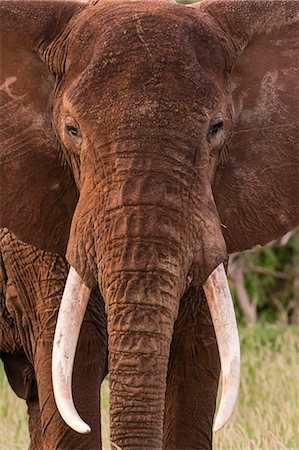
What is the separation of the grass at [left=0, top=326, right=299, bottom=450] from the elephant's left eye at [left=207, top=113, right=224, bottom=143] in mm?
1753

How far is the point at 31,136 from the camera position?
6.39 metres

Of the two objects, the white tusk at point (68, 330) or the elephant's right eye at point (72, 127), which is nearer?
the white tusk at point (68, 330)

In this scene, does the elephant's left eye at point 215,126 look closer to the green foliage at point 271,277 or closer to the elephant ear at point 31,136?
the elephant ear at point 31,136

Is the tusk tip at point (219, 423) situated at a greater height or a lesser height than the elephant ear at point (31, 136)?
lesser

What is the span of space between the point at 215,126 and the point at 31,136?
0.78m

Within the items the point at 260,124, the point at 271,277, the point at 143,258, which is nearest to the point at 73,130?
the point at 143,258

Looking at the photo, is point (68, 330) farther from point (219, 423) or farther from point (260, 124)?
point (260, 124)

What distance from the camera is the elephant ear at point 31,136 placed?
631cm

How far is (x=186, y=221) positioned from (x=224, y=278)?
34cm

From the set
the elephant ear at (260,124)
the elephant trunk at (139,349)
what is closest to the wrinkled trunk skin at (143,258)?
the elephant trunk at (139,349)

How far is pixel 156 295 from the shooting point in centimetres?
557

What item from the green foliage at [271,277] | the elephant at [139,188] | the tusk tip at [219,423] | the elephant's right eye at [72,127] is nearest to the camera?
the tusk tip at [219,423]

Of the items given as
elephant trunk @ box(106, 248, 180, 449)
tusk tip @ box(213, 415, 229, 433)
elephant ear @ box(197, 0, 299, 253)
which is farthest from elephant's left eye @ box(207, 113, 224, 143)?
tusk tip @ box(213, 415, 229, 433)

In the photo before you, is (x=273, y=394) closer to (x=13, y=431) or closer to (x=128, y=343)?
(x=13, y=431)
